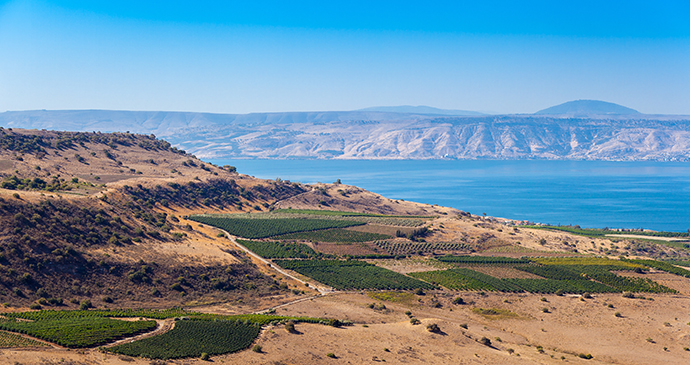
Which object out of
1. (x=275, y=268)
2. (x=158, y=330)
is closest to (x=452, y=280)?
(x=275, y=268)

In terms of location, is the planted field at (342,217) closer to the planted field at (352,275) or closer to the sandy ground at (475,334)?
the planted field at (352,275)

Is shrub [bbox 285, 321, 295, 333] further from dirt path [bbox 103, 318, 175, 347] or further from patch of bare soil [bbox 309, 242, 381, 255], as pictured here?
patch of bare soil [bbox 309, 242, 381, 255]

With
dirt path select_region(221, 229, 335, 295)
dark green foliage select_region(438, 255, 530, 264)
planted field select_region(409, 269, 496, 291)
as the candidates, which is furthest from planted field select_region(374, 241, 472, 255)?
dirt path select_region(221, 229, 335, 295)

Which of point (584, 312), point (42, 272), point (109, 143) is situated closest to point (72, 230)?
point (42, 272)

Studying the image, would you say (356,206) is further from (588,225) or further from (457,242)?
(588,225)

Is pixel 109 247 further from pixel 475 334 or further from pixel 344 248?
pixel 475 334

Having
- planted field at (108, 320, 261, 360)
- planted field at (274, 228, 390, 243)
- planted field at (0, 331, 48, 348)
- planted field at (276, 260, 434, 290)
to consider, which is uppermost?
planted field at (0, 331, 48, 348)

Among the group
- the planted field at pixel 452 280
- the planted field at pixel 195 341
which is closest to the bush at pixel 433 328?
the planted field at pixel 195 341
